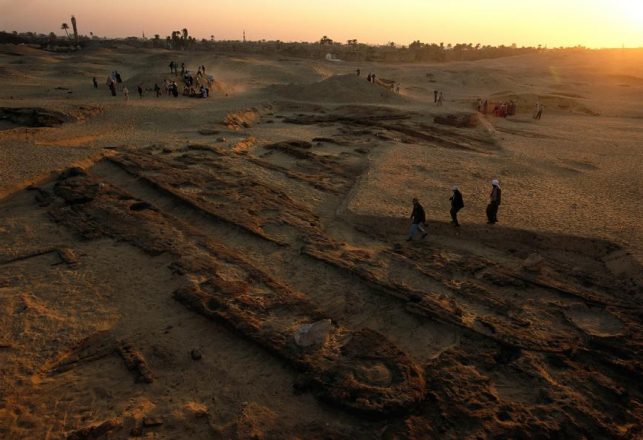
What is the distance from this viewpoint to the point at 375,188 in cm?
1338

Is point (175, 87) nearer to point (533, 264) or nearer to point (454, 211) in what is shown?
point (454, 211)

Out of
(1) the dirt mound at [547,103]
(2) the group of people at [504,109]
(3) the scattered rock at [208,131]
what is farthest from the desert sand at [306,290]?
(1) the dirt mound at [547,103]

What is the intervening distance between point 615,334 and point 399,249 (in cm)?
447

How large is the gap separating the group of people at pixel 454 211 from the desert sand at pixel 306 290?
12.0 inches

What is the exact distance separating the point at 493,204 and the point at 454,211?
106cm

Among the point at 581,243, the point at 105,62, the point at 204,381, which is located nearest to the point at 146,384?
the point at 204,381

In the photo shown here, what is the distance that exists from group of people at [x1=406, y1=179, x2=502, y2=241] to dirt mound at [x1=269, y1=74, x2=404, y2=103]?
22.2m

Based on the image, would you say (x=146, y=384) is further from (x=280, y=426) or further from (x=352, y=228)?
(x=352, y=228)

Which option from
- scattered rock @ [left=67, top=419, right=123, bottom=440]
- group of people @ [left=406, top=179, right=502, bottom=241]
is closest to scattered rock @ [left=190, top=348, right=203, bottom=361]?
scattered rock @ [left=67, top=419, right=123, bottom=440]

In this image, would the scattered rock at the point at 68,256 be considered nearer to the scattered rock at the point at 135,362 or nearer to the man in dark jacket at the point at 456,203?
the scattered rock at the point at 135,362

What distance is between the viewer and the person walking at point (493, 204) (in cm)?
1055

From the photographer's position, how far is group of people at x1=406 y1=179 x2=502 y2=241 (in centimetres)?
1034

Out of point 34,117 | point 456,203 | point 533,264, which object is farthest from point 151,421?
point 34,117

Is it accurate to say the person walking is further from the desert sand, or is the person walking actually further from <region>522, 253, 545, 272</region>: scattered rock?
<region>522, 253, 545, 272</region>: scattered rock
